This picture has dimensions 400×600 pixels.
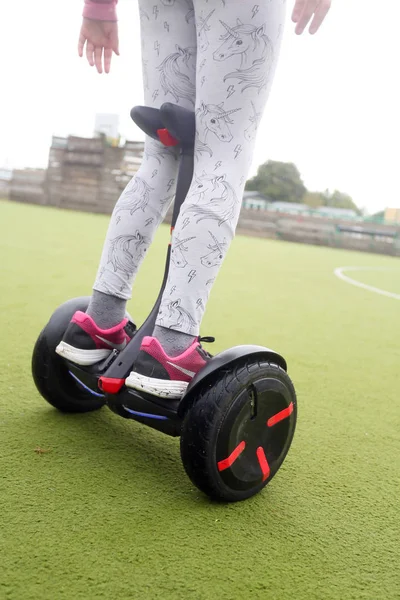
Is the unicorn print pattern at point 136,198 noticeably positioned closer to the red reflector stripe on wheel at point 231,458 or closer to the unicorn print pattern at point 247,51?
the unicorn print pattern at point 247,51

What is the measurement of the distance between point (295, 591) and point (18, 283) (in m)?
2.05

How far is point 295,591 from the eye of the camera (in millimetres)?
654

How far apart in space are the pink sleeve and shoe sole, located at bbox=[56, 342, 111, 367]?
2.30ft

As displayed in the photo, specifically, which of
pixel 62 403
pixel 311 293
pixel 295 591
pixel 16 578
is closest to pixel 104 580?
pixel 16 578

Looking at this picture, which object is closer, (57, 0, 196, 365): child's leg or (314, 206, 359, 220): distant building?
(57, 0, 196, 365): child's leg

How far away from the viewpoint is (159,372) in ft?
2.83

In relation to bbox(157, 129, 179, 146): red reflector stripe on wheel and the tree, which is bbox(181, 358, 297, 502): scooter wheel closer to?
bbox(157, 129, 179, 146): red reflector stripe on wheel

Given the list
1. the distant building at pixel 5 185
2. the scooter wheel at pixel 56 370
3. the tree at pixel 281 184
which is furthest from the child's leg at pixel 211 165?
the tree at pixel 281 184

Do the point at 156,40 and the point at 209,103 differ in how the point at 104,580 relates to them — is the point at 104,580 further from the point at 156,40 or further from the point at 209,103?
the point at 156,40

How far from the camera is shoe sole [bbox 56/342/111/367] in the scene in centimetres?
99

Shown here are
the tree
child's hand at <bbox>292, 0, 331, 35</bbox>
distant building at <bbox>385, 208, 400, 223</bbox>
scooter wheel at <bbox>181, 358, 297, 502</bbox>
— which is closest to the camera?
scooter wheel at <bbox>181, 358, 297, 502</bbox>

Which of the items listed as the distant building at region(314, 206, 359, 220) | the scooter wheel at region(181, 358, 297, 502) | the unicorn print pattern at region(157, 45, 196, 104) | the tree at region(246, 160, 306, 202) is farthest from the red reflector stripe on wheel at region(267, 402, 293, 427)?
the tree at region(246, 160, 306, 202)

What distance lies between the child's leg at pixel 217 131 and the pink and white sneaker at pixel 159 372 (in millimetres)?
44

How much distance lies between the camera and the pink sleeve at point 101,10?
3.76 feet
